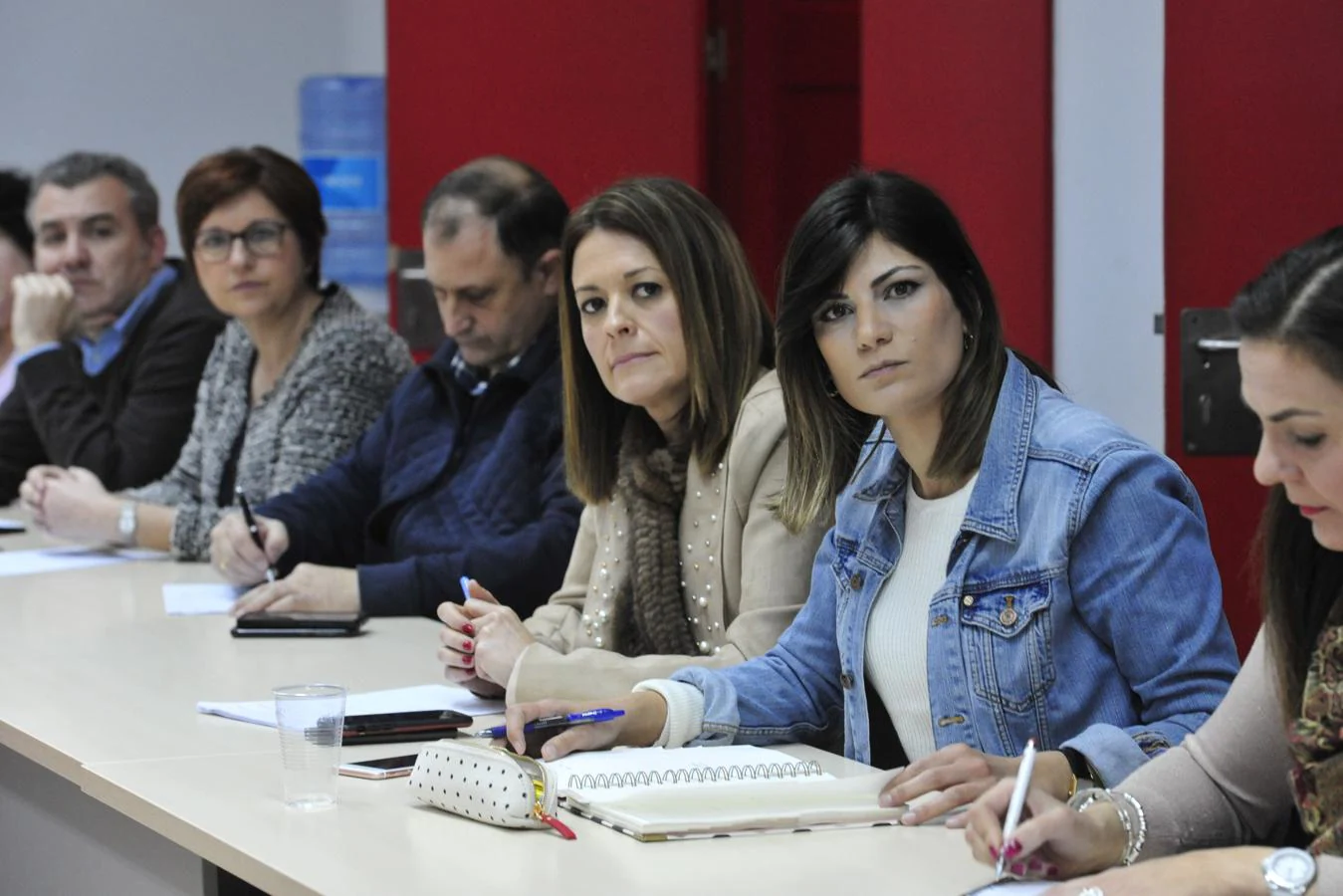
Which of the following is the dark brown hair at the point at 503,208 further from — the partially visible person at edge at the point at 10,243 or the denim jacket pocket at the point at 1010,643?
the partially visible person at edge at the point at 10,243

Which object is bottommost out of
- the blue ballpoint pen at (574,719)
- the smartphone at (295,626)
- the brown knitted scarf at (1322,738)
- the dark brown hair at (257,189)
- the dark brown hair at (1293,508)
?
the smartphone at (295,626)

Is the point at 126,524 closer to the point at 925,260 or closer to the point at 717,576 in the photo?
the point at 717,576

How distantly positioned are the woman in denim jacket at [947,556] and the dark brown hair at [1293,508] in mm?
268

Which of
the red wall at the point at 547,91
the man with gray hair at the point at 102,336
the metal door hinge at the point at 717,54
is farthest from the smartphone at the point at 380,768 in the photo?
the metal door hinge at the point at 717,54

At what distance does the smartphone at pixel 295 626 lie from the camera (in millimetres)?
2836

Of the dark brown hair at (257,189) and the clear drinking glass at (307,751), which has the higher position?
the dark brown hair at (257,189)

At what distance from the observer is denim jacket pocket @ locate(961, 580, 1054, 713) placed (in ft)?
6.07

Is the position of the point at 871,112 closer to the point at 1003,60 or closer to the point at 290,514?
the point at 1003,60

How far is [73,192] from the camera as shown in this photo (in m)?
4.81

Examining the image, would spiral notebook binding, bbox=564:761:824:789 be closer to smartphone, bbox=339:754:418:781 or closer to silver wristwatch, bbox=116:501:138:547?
smartphone, bbox=339:754:418:781

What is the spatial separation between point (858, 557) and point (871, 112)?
1858 mm

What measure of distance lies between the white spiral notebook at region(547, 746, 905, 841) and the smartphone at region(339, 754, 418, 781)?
0.17 m

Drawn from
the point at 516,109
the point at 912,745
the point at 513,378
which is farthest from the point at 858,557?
the point at 516,109

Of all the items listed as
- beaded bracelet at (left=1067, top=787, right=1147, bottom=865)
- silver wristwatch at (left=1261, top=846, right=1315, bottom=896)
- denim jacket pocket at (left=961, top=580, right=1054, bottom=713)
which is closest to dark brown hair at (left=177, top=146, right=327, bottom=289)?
denim jacket pocket at (left=961, top=580, right=1054, bottom=713)
